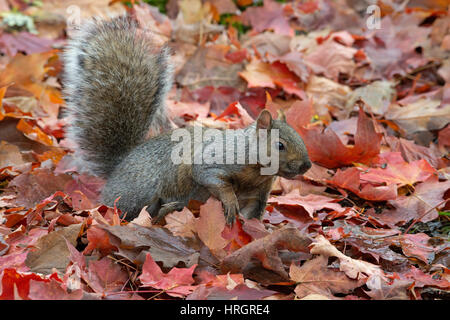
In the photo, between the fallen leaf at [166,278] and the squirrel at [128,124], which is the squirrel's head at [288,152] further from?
the fallen leaf at [166,278]

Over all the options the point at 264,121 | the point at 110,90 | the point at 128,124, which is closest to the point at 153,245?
the point at 264,121

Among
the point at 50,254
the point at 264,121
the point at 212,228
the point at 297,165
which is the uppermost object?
the point at 264,121

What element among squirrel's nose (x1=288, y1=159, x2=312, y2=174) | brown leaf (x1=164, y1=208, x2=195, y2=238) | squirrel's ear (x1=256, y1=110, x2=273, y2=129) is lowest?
brown leaf (x1=164, y1=208, x2=195, y2=238)

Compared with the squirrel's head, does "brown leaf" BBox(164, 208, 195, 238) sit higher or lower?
lower

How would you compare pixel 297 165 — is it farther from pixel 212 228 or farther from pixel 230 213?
pixel 212 228

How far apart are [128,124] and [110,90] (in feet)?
0.68

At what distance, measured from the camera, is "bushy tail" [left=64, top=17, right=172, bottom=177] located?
3002 mm

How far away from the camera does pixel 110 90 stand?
2996 mm

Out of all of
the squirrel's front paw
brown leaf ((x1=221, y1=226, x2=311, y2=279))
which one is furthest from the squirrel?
brown leaf ((x1=221, y1=226, x2=311, y2=279))

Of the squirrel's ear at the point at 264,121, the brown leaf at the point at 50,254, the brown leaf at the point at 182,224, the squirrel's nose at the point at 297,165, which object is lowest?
the brown leaf at the point at 50,254

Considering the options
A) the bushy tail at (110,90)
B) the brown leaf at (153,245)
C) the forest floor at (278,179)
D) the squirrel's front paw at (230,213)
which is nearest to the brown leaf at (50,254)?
the forest floor at (278,179)

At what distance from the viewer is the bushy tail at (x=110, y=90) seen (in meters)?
3.00

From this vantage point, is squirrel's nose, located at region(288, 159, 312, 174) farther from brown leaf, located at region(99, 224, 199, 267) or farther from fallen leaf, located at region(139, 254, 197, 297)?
fallen leaf, located at region(139, 254, 197, 297)

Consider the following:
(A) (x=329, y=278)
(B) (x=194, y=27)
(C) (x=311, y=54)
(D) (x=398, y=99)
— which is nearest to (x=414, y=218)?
(A) (x=329, y=278)
